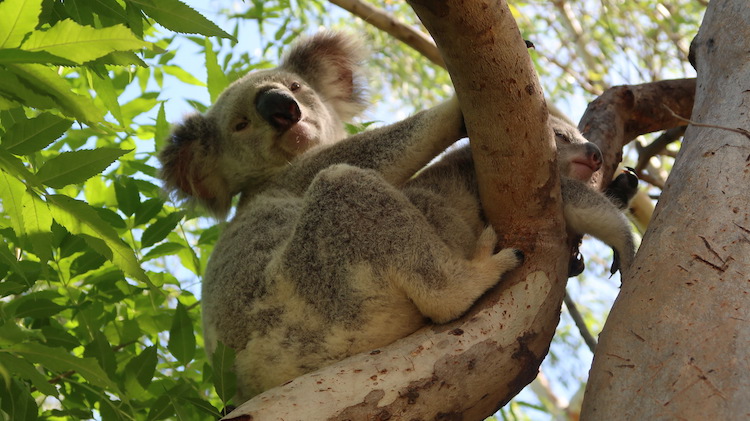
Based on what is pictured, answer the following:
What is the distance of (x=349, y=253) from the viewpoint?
261 cm

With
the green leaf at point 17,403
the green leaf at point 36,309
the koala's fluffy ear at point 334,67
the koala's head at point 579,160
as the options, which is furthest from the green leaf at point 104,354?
the koala's fluffy ear at point 334,67

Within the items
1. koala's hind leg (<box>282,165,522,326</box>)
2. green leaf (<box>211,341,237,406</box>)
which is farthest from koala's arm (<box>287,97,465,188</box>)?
green leaf (<box>211,341,237,406</box>)

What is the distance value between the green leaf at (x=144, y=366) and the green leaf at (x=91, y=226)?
552 mm

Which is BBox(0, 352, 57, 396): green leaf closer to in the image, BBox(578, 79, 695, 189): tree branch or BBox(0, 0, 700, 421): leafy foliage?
BBox(0, 0, 700, 421): leafy foliage

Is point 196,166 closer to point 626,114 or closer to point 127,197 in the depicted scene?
point 127,197

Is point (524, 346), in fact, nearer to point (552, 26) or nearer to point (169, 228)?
point (169, 228)

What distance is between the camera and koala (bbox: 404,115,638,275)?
264 centimetres

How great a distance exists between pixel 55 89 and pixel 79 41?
148 mm

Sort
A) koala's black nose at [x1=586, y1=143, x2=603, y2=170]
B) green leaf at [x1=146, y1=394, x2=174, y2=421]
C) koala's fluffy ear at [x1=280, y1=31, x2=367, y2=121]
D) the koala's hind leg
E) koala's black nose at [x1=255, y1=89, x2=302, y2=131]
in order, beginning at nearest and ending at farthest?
1. green leaf at [x1=146, y1=394, x2=174, y2=421]
2. the koala's hind leg
3. koala's black nose at [x1=586, y1=143, x2=603, y2=170]
4. koala's black nose at [x1=255, y1=89, x2=302, y2=131]
5. koala's fluffy ear at [x1=280, y1=31, x2=367, y2=121]

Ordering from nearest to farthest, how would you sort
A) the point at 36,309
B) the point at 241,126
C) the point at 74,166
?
the point at 74,166
the point at 36,309
the point at 241,126

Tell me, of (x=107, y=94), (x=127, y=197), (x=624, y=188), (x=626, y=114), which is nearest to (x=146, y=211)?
(x=127, y=197)

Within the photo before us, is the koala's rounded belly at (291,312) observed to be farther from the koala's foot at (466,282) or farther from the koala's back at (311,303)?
the koala's foot at (466,282)

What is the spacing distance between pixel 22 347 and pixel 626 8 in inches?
302

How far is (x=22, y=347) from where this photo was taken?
1745 mm
